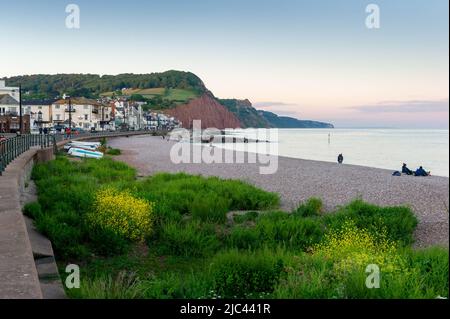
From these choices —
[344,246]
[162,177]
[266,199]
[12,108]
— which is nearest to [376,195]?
[266,199]

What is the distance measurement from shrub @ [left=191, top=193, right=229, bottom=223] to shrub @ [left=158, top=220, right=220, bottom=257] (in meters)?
1.57

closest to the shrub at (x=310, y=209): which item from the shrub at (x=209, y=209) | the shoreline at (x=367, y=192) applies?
the shoreline at (x=367, y=192)

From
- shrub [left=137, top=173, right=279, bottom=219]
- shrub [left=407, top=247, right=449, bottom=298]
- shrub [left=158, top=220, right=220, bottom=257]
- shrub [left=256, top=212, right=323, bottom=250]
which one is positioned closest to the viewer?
shrub [left=407, top=247, right=449, bottom=298]

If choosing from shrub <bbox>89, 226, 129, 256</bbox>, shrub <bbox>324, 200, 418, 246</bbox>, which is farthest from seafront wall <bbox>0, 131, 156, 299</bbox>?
shrub <bbox>324, 200, 418, 246</bbox>

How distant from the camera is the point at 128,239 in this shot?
12281mm

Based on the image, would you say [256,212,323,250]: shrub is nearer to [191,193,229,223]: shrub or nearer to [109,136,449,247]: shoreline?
[191,193,229,223]: shrub

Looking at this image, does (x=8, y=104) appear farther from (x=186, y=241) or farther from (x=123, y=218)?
(x=186, y=241)

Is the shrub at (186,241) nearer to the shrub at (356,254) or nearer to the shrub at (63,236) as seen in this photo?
the shrub at (63,236)

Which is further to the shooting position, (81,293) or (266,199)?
(266,199)

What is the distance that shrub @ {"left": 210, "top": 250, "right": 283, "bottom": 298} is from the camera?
304 inches

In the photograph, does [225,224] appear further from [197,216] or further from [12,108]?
[12,108]

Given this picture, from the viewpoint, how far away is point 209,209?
14711 millimetres

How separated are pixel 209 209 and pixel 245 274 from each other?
658cm
